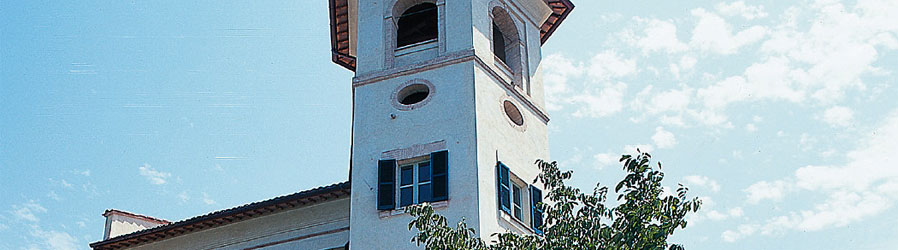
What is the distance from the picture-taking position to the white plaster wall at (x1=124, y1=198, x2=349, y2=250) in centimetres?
2398

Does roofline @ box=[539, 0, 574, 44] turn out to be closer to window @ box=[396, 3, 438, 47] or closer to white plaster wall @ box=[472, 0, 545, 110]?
white plaster wall @ box=[472, 0, 545, 110]

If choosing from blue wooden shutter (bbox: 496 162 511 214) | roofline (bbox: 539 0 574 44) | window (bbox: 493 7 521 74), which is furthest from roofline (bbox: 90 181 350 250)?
roofline (bbox: 539 0 574 44)

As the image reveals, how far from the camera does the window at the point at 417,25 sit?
26156 mm

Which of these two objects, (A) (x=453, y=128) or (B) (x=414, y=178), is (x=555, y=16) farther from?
(B) (x=414, y=178)

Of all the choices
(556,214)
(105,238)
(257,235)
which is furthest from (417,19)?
(556,214)

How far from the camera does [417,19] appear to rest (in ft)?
88.5

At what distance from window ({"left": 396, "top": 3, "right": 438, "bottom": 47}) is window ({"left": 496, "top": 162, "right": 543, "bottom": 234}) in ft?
17.8

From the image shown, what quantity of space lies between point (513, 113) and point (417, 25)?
4341 mm

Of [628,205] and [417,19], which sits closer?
[628,205]

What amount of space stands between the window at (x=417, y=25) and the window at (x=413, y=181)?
4840 mm

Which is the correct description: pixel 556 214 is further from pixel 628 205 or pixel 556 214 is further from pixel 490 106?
pixel 490 106

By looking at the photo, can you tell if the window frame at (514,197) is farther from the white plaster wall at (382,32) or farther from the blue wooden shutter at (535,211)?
→ the white plaster wall at (382,32)

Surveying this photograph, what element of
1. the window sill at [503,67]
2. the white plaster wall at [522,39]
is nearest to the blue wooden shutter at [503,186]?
the white plaster wall at [522,39]

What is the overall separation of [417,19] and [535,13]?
10.0 ft
